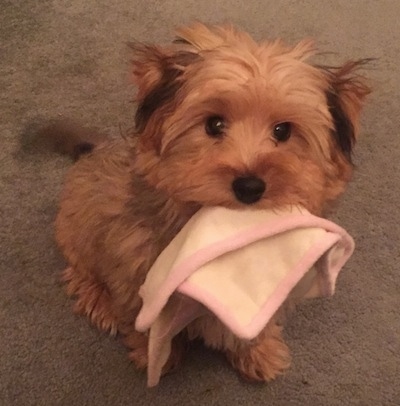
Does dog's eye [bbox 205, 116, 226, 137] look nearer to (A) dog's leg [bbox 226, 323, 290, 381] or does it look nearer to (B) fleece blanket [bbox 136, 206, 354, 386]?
(B) fleece blanket [bbox 136, 206, 354, 386]

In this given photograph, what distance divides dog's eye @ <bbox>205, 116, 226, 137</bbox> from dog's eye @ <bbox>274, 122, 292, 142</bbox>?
0.27 ft

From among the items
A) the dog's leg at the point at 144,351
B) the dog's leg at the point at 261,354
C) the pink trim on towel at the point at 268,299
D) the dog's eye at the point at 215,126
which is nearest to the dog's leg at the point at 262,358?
the dog's leg at the point at 261,354

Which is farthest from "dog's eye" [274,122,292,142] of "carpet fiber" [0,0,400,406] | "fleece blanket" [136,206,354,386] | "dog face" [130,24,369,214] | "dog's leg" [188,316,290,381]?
"carpet fiber" [0,0,400,406]

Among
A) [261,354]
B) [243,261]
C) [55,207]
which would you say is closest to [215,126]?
[243,261]

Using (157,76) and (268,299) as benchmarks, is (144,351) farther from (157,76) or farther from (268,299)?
(157,76)

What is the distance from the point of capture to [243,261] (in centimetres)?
104

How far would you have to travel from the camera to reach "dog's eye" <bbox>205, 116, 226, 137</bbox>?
1.07m

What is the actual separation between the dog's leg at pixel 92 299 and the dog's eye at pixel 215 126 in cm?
58

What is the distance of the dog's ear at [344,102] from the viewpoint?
44.0 inches

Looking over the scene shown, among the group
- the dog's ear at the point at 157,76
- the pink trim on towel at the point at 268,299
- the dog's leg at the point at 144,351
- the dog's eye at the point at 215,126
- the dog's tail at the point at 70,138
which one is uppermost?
the dog's ear at the point at 157,76

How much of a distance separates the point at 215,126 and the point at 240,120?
0.04m

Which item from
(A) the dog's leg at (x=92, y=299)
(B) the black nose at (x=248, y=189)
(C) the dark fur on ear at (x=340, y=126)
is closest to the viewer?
(B) the black nose at (x=248, y=189)

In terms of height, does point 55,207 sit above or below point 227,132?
below

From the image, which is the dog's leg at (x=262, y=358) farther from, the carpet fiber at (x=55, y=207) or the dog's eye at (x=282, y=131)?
the dog's eye at (x=282, y=131)
